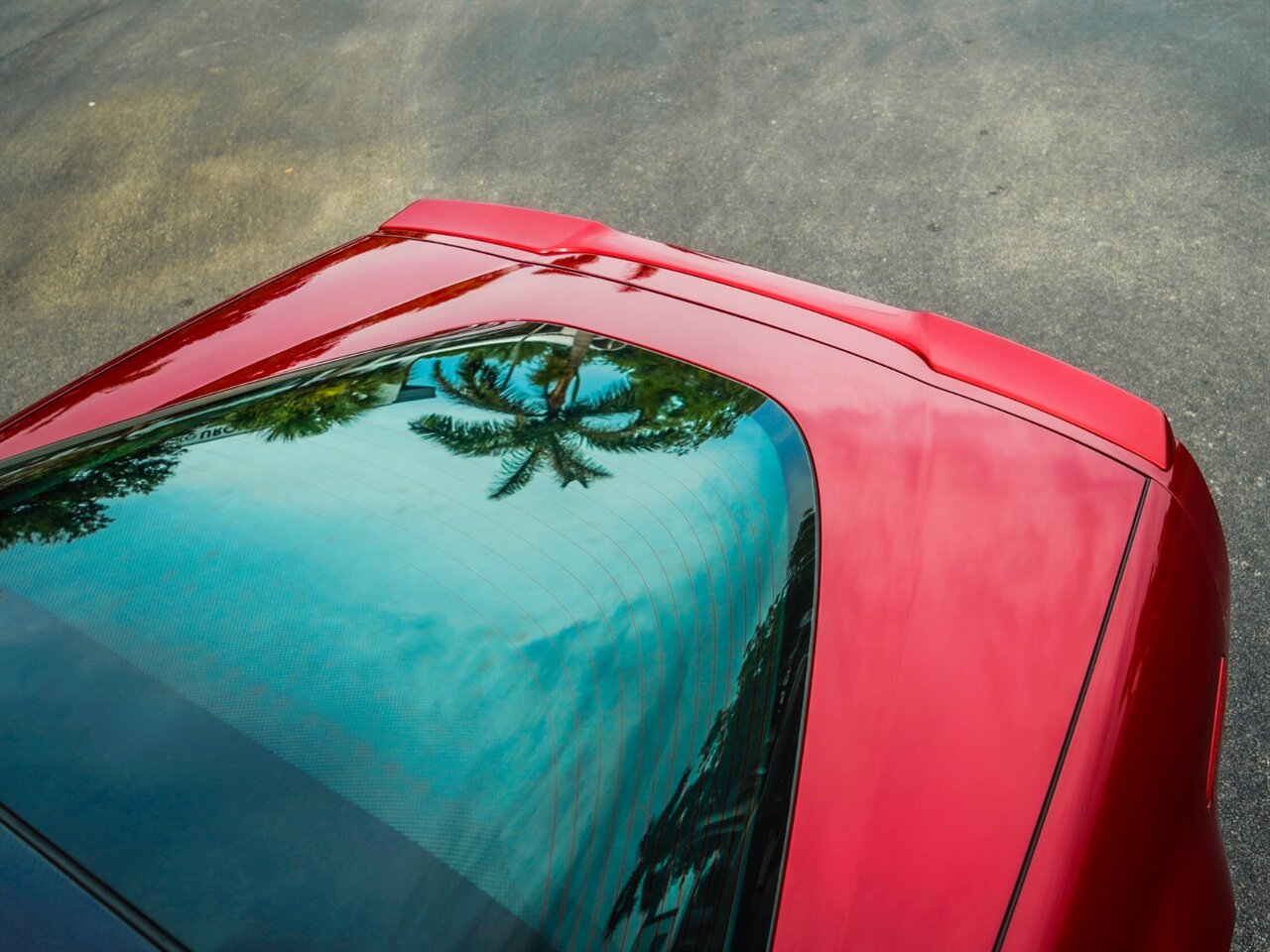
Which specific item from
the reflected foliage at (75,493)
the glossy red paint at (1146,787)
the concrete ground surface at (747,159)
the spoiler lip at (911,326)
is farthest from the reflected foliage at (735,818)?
the concrete ground surface at (747,159)

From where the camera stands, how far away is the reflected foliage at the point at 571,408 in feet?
5.23

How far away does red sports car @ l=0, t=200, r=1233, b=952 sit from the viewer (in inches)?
46.6

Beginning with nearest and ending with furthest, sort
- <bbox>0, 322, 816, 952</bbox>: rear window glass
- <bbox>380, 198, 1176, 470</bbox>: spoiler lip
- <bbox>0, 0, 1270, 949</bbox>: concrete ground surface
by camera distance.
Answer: <bbox>0, 322, 816, 952</bbox>: rear window glass
<bbox>380, 198, 1176, 470</bbox>: spoiler lip
<bbox>0, 0, 1270, 949</bbox>: concrete ground surface

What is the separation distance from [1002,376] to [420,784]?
134 cm

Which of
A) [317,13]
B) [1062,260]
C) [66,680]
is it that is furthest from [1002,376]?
[317,13]

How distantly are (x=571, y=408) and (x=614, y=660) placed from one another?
1.61 ft

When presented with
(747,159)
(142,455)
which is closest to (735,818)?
(142,455)

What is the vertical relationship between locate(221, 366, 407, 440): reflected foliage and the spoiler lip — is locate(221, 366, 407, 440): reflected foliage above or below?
below

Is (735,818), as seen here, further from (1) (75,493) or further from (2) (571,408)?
(1) (75,493)

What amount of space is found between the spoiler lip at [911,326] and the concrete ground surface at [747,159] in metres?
1.22

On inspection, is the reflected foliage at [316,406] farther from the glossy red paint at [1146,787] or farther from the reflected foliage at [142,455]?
the glossy red paint at [1146,787]

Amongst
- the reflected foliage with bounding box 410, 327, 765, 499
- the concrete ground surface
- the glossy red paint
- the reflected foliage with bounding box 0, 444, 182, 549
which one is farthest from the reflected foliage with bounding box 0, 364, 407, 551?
the concrete ground surface

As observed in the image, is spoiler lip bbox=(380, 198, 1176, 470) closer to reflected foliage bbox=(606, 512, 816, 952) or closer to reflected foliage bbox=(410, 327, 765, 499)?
reflected foliage bbox=(410, 327, 765, 499)

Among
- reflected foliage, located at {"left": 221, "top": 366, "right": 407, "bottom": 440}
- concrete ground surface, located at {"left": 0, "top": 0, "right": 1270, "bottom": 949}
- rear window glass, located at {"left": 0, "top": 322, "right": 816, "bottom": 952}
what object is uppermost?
concrete ground surface, located at {"left": 0, "top": 0, "right": 1270, "bottom": 949}
